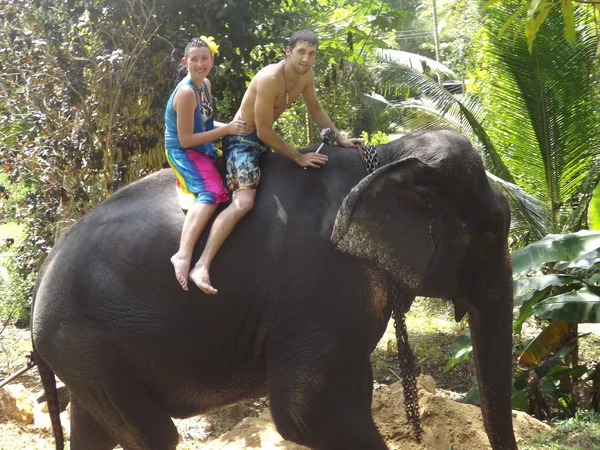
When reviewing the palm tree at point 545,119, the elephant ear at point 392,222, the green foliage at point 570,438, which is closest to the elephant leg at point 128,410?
the elephant ear at point 392,222

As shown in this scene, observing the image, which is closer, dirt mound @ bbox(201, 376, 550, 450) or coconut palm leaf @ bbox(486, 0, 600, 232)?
dirt mound @ bbox(201, 376, 550, 450)

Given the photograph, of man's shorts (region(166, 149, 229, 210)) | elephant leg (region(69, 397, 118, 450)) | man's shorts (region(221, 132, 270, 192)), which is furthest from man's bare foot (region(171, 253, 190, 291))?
elephant leg (region(69, 397, 118, 450))

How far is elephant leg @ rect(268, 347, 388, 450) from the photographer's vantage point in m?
3.58

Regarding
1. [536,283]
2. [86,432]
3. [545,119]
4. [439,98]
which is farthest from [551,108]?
[86,432]

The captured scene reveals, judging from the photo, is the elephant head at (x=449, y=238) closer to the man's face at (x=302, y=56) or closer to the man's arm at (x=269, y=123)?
the man's arm at (x=269, y=123)

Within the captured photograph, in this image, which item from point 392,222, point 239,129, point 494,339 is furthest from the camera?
point 494,339

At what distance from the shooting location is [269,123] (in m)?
3.87

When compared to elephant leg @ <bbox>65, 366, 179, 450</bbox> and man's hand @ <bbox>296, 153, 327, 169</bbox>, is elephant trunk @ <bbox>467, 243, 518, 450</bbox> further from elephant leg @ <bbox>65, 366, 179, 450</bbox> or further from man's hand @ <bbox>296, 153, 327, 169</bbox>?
elephant leg @ <bbox>65, 366, 179, 450</bbox>

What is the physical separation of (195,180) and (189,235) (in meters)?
0.30

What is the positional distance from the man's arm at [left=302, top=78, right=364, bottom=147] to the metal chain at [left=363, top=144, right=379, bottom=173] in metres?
0.05

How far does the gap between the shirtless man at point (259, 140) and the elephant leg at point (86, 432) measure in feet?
4.01

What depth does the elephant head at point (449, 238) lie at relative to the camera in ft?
11.5

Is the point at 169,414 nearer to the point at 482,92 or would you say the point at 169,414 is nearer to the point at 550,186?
the point at 550,186

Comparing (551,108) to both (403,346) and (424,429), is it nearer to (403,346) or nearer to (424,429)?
(424,429)
